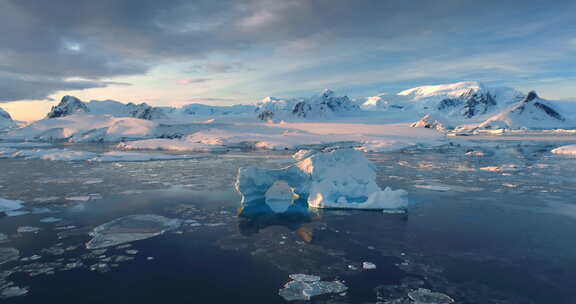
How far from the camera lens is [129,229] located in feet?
31.1

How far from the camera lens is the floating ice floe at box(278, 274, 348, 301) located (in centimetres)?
605

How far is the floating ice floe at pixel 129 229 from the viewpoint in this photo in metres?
8.61

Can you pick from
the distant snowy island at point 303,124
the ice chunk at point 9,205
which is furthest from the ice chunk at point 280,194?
the distant snowy island at point 303,124

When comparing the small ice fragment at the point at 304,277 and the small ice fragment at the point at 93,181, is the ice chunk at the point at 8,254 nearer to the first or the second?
the small ice fragment at the point at 304,277

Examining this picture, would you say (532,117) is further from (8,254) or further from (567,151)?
(8,254)

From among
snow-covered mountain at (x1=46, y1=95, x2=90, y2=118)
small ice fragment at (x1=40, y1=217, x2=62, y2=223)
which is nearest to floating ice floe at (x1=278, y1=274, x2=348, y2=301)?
small ice fragment at (x1=40, y1=217, x2=62, y2=223)

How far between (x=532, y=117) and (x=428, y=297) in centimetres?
12883

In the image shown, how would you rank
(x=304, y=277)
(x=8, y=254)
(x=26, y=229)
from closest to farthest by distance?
(x=304, y=277) → (x=8, y=254) → (x=26, y=229)

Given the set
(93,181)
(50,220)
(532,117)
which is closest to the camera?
(50,220)

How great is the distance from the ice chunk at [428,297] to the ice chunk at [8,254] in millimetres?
7472

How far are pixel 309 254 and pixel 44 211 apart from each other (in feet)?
27.5

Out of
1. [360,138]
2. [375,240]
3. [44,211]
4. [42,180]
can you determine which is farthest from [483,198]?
[360,138]

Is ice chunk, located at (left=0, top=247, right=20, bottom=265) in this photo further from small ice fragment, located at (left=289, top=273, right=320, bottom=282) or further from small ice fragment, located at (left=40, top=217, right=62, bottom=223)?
small ice fragment, located at (left=289, top=273, right=320, bottom=282)

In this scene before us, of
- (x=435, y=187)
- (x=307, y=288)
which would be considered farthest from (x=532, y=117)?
(x=307, y=288)
